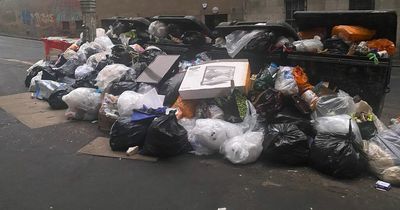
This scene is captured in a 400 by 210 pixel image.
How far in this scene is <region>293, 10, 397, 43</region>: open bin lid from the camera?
190 inches

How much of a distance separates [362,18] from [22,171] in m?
4.26

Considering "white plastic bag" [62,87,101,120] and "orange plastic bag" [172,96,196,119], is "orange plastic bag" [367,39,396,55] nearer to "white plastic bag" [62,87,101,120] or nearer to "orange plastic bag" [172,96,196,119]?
"orange plastic bag" [172,96,196,119]

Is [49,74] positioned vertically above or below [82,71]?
below

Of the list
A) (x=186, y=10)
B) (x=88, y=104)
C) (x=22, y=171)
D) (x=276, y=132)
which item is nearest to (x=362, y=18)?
(x=276, y=132)

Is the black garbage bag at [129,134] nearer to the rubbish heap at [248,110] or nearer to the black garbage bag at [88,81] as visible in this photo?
the rubbish heap at [248,110]

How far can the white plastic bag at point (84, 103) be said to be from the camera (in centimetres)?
569

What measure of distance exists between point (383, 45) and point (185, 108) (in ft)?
8.13

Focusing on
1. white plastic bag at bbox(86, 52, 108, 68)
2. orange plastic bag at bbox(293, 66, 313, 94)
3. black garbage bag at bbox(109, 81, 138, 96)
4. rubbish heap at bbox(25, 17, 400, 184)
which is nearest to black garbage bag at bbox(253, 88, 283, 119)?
rubbish heap at bbox(25, 17, 400, 184)

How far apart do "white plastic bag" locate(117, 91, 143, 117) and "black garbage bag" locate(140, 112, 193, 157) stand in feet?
2.31

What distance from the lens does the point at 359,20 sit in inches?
198

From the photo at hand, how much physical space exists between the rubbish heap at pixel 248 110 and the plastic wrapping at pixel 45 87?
73 centimetres

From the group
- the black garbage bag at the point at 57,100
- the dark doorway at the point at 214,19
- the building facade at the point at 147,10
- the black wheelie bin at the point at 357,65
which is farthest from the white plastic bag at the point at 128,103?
the dark doorway at the point at 214,19

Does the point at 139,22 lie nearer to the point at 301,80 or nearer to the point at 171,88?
the point at 171,88

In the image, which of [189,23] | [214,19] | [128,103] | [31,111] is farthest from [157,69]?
[214,19]
